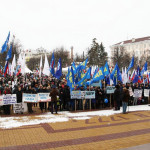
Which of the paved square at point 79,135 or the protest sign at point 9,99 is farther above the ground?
the protest sign at point 9,99

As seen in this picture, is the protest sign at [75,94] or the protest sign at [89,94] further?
the protest sign at [89,94]

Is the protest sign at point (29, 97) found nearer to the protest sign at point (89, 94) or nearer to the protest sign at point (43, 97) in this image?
the protest sign at point (43, 97)

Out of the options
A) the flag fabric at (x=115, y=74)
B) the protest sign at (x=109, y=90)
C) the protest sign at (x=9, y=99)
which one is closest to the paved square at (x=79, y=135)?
the protest sign at (x=9, y=99)

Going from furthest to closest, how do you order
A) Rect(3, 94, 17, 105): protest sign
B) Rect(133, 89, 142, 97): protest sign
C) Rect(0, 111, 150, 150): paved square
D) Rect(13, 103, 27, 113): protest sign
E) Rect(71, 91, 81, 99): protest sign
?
Rect(133, 89, 142, 97): protest sign, Rect(71, 91, 81, 99): protest sign, Rect(13, 103, 27, 113): protest sign, Rect(3, 94, 17, 105): protest sign, Rect(0, 111, 150, 150): paved square

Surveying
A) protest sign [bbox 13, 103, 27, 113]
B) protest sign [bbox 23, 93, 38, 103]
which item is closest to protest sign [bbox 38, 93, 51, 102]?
protest sign [bbox 23, 93, 38, 103]

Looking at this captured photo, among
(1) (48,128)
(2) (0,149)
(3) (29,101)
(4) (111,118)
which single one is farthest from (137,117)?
(2) (0,149)

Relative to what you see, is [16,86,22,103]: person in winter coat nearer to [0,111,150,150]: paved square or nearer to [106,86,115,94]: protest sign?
[0,111,150,150]: paved square

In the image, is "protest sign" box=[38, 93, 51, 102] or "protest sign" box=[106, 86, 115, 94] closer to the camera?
"protest sign" box=[38, 93, 51, 102]

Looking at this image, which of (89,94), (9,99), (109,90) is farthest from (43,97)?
(109,90)

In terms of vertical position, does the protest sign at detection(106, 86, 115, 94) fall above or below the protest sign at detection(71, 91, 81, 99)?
above

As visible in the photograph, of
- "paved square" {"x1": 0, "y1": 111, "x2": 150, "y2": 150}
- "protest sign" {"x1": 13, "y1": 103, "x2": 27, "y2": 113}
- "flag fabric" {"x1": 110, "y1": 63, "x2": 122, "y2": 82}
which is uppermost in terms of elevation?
"flag fabric" {"x1": 110, "y1": 63, "x2": 122, "y2": 82}

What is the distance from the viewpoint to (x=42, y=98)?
482 inches

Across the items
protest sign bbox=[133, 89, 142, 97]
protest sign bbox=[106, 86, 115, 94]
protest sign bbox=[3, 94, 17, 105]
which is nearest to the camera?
protest sign bbox=[3, 94, 17, 105]

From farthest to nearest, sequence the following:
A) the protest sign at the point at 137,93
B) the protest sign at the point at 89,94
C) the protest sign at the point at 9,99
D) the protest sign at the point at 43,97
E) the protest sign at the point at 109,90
A: the protest sign at the point at 137,93 < the protest sign at the point at 109,90 < the protest sign at the point at 89,94 < the protest sign at the point at 43,97 < the protest sign at the point at 9,99
